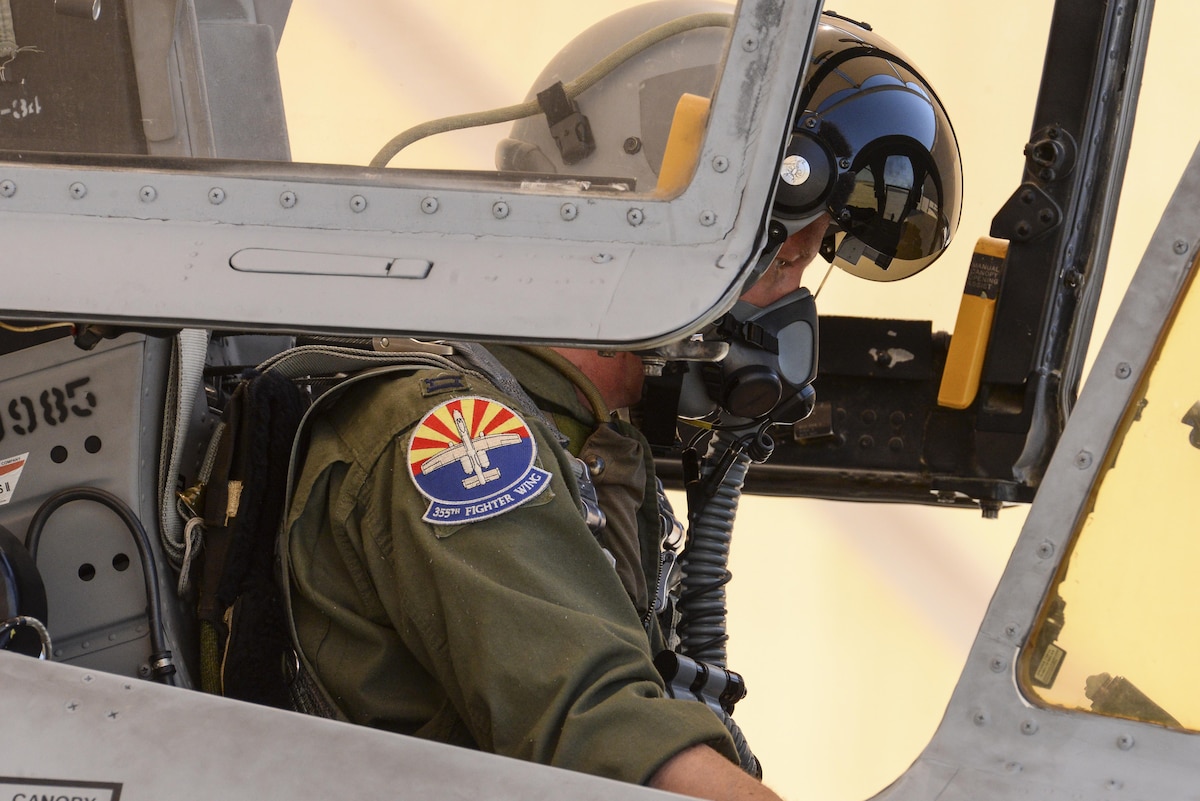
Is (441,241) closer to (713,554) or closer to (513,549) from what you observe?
(513,549)

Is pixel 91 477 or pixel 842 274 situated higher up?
pixel 842 274

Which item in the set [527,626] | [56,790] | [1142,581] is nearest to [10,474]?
[56,790]

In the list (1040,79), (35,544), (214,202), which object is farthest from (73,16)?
(1040,79)

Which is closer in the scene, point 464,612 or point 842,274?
point 464,612

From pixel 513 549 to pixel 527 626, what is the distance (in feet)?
0.25

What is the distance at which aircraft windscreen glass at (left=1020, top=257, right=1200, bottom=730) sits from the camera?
0.92 m

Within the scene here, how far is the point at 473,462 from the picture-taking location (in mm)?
1171

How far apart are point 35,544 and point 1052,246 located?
1.43 meters

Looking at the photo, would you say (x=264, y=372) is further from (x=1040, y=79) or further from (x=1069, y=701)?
(x=1040, y=79)

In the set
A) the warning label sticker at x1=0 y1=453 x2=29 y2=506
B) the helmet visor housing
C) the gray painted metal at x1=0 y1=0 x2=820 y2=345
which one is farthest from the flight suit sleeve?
the helmet visor housing

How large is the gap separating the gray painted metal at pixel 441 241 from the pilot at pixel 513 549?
0.19 ft

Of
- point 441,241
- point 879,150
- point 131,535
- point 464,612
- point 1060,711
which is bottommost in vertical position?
point 1060,711

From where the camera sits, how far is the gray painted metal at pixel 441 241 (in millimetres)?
994

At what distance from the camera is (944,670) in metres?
3.22
